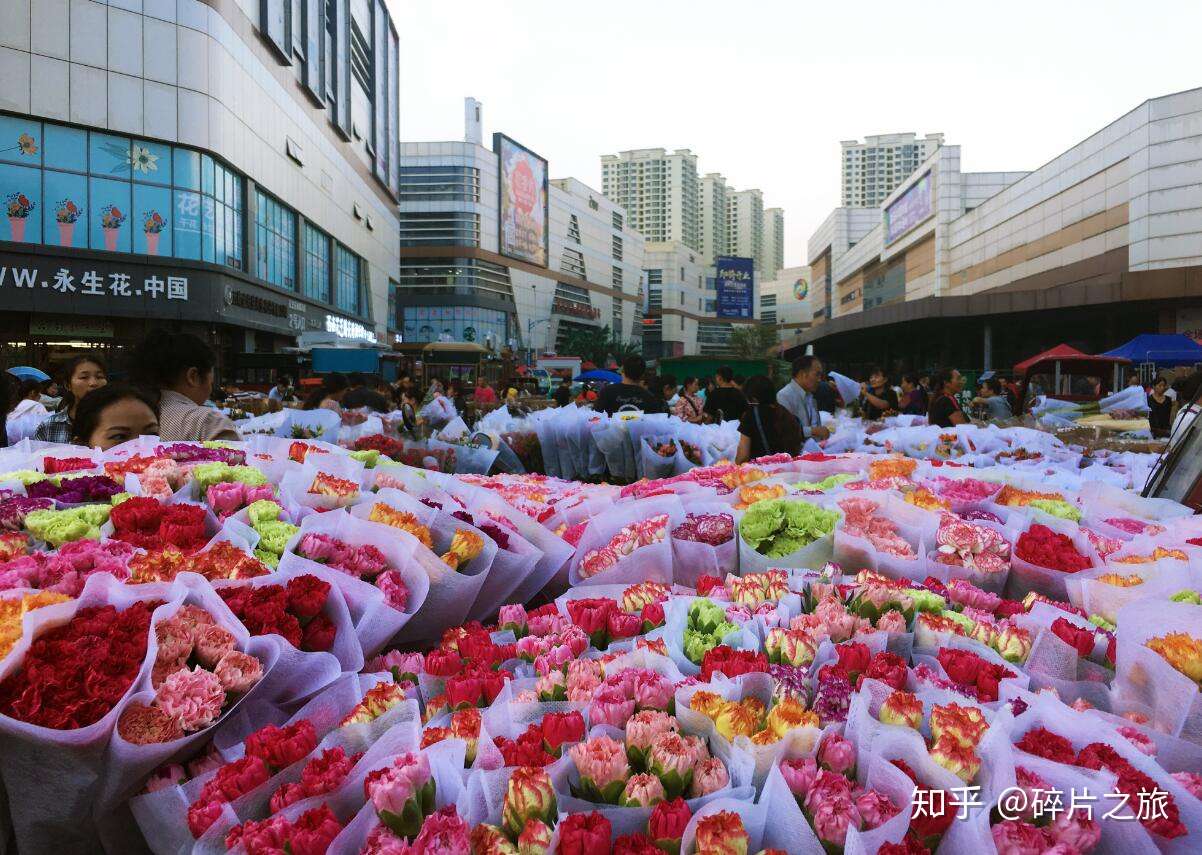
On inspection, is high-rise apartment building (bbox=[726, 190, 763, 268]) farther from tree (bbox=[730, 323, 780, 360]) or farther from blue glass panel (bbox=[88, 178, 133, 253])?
blue glass panel (bbox=[88, 178, 133, 253])

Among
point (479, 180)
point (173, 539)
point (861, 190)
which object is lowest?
point (173, 539)

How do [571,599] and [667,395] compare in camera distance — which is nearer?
[571,599]

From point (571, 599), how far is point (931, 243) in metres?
54.4

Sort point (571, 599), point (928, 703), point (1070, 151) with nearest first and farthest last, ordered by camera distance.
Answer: point (928, 703) < point (571, 599) < point (1070, 151)

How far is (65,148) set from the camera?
21.4 meters

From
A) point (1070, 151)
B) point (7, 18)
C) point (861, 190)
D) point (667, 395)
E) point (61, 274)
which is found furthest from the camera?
point (861, 190)

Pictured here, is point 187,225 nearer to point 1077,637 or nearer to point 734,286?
point 1077,637

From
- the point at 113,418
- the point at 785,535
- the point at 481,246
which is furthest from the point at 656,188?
the point at 785,535

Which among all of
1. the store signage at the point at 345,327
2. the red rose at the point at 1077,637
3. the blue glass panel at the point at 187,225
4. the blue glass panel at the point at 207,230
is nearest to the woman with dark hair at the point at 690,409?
the red rose at the point at 1077,637

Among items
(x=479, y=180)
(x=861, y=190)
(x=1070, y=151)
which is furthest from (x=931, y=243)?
(x=861, y=190)

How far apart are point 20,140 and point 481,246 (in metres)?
52.9

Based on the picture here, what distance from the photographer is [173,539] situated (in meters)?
1.97

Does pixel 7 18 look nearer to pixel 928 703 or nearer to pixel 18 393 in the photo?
pixel 18 393

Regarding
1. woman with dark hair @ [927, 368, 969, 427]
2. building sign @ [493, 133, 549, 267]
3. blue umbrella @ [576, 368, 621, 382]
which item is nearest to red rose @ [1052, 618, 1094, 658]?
woman with dark hair @ [927, 368, 969, 427]
